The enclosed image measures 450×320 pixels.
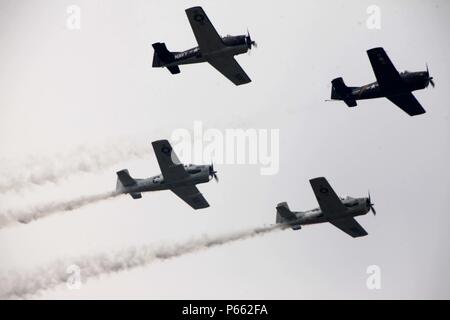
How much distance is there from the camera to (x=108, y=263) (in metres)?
48.9

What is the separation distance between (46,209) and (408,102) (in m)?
20.1

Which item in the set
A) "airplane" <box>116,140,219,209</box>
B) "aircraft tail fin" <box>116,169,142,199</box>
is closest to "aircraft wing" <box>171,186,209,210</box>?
"airplane" <box>116,140,219,209</box>

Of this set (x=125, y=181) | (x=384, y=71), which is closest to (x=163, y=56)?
(x=125, y=181)

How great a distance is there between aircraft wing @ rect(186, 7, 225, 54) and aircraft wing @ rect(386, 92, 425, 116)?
983 centimetres

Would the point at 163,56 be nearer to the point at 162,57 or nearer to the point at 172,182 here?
the point at 162,57

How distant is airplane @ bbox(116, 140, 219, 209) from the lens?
48.3 m

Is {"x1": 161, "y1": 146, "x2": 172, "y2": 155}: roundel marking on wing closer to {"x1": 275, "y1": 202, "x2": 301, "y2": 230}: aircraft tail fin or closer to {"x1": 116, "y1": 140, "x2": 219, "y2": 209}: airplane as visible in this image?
{"x1": 116, "y1": 140, "x2": 219, "y2": 209}: airplane

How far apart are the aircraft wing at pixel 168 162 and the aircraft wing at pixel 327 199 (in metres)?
6.87

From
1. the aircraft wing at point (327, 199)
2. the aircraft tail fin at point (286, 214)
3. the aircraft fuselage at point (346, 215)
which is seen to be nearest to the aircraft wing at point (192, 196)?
the aircraft tail fin at point (286, 214)

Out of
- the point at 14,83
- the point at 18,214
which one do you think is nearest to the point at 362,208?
the point at 18,214

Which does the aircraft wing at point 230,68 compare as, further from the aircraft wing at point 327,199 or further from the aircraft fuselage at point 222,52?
the aircraft wing at point 327,199

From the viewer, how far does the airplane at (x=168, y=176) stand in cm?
4834
